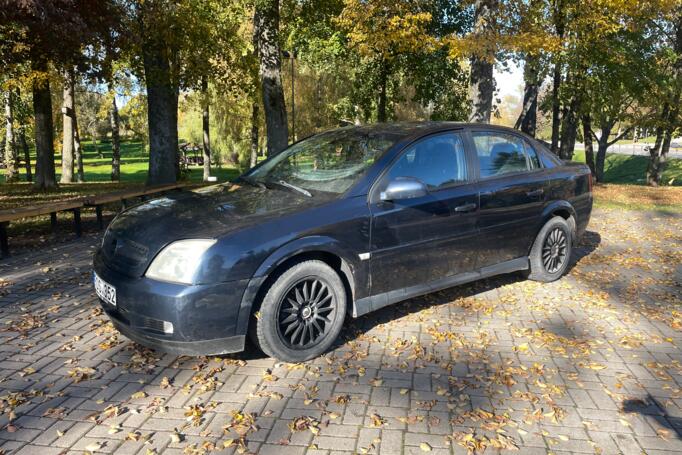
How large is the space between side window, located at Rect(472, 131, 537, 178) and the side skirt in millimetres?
975

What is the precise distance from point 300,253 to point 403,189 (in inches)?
38.9

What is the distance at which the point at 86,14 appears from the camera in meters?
8.69

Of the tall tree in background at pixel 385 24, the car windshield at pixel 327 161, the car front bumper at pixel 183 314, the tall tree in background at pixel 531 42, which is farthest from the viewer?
the tall tree in background at pixel 385 24

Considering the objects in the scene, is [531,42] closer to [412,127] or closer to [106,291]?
[412,127]

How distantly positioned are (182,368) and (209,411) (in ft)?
2.23

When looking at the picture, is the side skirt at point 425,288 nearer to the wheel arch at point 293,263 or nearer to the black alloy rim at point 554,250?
the wheel arch at point 293,263

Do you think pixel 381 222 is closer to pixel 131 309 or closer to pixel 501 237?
pixel 501 237

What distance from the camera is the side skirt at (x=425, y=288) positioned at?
4.27 meters

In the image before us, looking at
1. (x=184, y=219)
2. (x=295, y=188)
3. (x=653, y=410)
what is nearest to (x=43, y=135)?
(x=295, y=188)

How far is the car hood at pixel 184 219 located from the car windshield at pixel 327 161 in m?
0.25

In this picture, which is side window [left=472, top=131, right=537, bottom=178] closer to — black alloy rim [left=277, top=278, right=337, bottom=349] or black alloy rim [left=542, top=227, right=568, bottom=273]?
black alloy rim [left=542, top=227, right=568, bottom=273]

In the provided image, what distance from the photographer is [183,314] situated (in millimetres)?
3383

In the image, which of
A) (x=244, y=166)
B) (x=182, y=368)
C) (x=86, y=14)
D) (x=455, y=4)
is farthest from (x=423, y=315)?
(x=244, y=166)

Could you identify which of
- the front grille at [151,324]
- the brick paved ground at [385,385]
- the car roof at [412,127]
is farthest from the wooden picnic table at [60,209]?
the car roof at [412,127]
